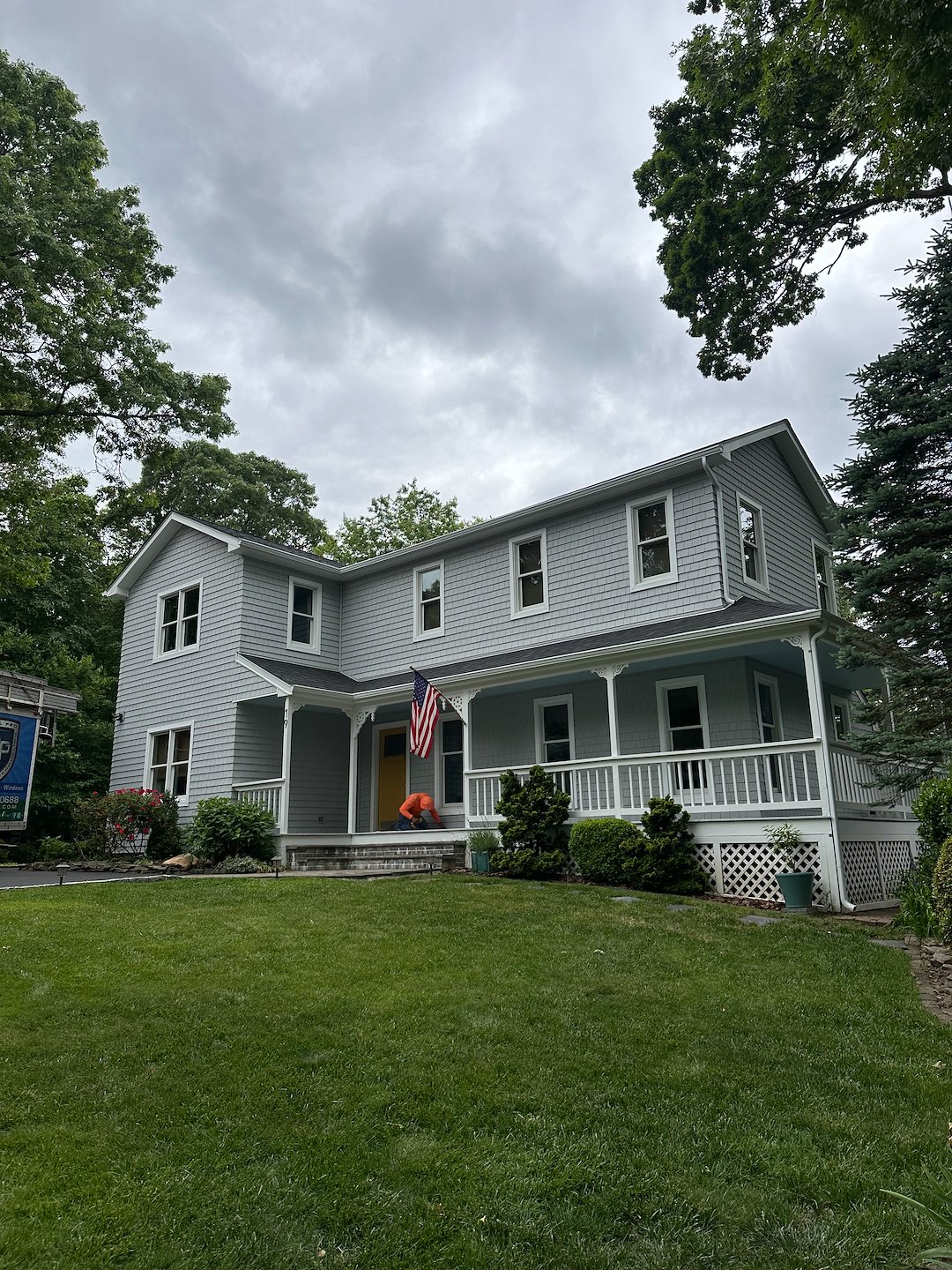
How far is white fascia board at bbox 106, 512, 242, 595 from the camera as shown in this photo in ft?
63.4

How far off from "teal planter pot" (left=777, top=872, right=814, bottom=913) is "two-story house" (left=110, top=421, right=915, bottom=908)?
40 cm

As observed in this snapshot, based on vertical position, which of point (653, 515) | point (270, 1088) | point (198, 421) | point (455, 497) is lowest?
point (270, 1088)

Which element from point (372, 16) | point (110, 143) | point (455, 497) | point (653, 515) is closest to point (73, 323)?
point (110, 143)

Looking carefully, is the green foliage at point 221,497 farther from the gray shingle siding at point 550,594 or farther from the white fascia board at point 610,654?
the white fascia board at point 610,654

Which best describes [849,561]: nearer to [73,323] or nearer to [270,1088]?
[270,1088]

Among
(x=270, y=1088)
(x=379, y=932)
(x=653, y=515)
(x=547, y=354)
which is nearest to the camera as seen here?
(x=270, y=1088)

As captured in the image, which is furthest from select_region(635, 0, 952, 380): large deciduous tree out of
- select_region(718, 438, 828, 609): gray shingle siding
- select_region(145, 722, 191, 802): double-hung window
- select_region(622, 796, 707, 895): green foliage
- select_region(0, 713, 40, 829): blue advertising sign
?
select_region(0, 713, 40, 829): blue advertising sign

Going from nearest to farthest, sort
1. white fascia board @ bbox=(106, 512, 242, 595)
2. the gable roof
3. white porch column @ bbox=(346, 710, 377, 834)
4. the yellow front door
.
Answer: the gable roof → white porch column @ bbox=(346, 710, 377, 834) → the yellow front door → white fascia board @ bbox=(106, 512, 242, 595)

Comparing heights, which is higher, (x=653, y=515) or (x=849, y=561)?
(x=653, y=515)

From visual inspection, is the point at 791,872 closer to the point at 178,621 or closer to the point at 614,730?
the point at 614,730

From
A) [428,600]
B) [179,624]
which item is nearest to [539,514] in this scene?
[428,600]

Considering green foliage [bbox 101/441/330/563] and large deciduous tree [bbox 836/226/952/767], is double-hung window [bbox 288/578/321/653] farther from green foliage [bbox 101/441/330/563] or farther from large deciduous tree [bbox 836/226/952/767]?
green foliage [bbox 101/441/330/563]

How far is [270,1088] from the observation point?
13.7ft

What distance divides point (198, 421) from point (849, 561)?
11738mm
